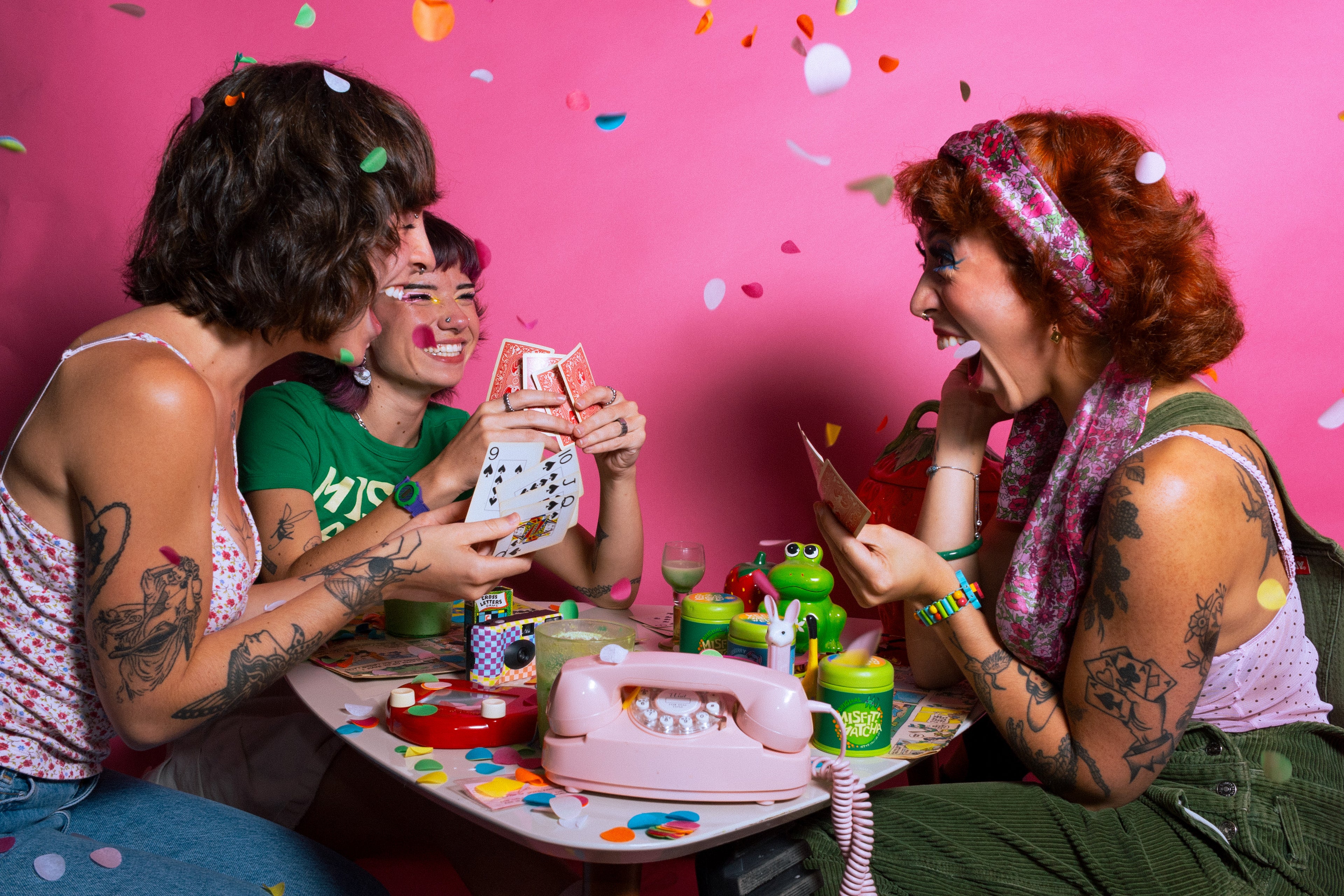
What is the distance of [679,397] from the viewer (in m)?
2.80

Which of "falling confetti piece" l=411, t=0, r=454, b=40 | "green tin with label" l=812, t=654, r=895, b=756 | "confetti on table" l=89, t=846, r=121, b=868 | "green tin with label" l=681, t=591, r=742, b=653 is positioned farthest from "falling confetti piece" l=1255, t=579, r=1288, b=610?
"falling confetti piece" l=411, t=0, r=454, b=40

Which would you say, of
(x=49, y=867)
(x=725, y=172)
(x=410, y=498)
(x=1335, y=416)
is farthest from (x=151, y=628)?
(x=1335, y=416)

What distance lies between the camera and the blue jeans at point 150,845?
1.37m

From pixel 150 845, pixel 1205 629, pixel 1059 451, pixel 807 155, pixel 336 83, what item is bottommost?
pixel 150 845

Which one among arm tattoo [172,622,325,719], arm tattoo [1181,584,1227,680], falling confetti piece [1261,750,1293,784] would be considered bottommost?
arm tattoo [172,622,325,719]

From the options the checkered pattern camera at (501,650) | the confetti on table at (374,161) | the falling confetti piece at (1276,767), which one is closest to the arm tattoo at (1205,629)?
the falling confetti piece at (1276,767)

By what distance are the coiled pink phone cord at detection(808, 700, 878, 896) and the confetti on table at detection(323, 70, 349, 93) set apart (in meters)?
1.32

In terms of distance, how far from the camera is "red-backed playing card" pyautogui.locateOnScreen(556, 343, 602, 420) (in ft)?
7.08

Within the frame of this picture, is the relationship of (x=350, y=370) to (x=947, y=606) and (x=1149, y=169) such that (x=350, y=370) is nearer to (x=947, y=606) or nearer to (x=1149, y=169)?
(x=947, y=606)

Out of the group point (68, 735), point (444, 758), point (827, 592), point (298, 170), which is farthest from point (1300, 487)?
point (68, 735)

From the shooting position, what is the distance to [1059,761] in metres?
1.50

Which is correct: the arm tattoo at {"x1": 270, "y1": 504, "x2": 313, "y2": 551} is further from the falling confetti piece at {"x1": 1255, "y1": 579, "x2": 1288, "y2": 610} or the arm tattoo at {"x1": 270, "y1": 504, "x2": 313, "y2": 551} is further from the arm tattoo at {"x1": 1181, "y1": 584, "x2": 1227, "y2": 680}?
the falling confetti piece at {"x1": 1255, "y1": 579, "x2": 1288, "y2": 610}

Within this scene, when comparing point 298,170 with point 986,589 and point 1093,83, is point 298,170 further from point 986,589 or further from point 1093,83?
point 1093,83

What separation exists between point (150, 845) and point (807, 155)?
2198mm
